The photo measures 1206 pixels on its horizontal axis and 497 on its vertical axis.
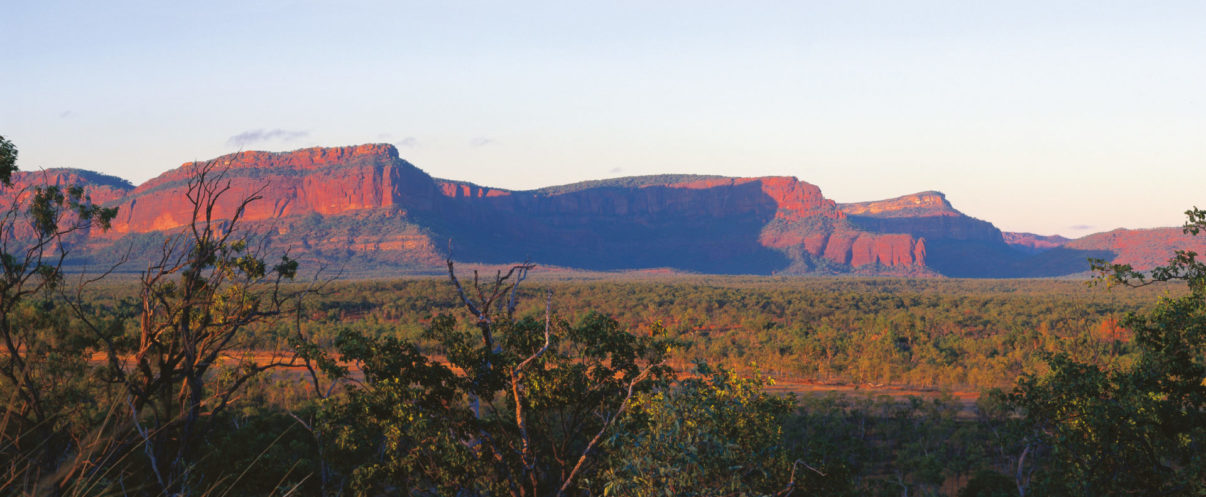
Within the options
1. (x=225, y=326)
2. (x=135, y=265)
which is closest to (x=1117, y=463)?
(x=225, y=326)

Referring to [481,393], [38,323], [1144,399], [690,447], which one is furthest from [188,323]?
[1144,399]

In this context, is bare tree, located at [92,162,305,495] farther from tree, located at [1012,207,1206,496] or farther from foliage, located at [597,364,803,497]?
tree, located at [1012,207,1206,496]

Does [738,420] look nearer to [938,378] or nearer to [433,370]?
[433,370]

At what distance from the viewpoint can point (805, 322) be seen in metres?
83.2

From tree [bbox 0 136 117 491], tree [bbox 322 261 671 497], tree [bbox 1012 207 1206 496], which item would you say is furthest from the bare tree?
tree [bbox 1012 207 1206 496]

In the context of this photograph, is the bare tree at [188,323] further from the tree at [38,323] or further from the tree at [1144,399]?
the tree at [1144,399]

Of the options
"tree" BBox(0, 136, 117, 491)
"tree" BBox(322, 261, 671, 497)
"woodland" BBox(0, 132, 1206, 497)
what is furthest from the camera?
"tree" BBox(322, 261, 671, 497)

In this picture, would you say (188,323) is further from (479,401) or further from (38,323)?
(38,323)

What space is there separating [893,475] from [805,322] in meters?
51.2

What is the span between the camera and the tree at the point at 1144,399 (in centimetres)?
1097

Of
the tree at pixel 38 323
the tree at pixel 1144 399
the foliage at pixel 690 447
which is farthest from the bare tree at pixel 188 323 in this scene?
the tree at pixel 1144 399

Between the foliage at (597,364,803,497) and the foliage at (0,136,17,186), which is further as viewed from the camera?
the foliage at (0,136,17,186)

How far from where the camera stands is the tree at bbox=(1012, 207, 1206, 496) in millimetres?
10969

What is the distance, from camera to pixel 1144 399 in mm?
10578
